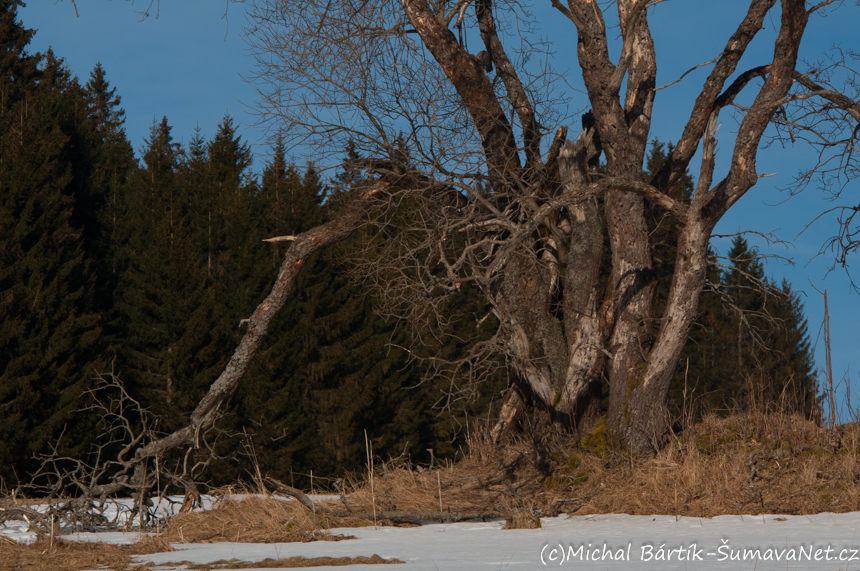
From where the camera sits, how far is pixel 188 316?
23.4m

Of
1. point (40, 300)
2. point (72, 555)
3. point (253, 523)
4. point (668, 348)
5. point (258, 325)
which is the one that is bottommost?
point (253, 523)

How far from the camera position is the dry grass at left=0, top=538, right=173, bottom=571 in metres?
5.40

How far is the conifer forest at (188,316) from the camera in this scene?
18.9 meters

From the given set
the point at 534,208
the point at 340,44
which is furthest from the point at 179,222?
the point at 534,208

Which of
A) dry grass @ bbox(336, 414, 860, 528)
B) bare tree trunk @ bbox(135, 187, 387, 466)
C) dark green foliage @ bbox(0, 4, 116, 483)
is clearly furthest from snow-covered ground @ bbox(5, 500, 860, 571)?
dark green foliage @ bbox(0, 4, 116, 483)

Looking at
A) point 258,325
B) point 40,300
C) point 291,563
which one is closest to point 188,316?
point 40,300

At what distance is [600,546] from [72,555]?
12.7ft

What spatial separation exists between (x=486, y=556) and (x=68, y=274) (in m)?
17.9

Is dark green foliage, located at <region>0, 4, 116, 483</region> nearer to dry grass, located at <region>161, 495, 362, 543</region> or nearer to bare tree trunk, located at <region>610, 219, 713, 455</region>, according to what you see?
dry grass, located at <region>161, 495, 362, 543</region>

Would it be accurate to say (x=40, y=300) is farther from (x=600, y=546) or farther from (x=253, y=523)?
(x=600, y=546)

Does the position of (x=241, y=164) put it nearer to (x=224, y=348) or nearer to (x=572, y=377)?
(x=224, y=348)

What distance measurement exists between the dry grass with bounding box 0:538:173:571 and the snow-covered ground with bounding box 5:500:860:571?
22 cm

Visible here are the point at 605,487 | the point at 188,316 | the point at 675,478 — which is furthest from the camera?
the point at 188,316

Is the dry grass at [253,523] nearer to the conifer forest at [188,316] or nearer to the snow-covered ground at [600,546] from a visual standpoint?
the snow-covered ground at [600,546]
